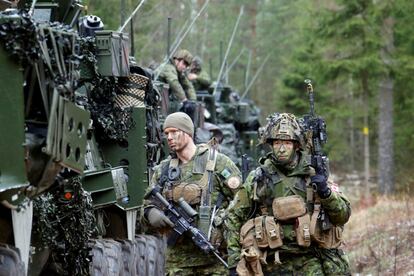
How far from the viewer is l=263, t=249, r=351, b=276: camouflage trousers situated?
8805mm

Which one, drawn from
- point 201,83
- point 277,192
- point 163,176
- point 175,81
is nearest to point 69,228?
point 163,176

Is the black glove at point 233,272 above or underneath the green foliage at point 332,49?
underneath

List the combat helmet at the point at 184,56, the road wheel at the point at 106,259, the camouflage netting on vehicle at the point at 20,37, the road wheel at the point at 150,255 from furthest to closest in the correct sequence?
1. the combat helmet at the point at 184,56
2. the road wheel at the point at 150,255
3. the road wheel at the point at 106,259
4. the camouflage netting on vehicle at the point at 20,37

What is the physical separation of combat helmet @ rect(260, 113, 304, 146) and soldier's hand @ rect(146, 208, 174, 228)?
172cm

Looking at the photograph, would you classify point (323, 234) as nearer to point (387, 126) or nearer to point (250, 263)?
point (250, 263)

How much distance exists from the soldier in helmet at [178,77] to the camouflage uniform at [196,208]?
773cm

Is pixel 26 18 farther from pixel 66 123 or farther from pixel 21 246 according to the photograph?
pixel 21 246

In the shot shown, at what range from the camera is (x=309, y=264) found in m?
8.80

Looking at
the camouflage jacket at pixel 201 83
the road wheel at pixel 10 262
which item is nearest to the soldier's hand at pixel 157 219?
the road wheel at pixel 10 262

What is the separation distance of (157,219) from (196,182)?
47 cm

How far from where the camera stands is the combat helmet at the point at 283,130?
8.72m

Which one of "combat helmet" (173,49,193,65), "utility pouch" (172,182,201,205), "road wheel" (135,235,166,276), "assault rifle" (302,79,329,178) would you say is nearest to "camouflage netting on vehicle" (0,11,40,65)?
"assault rifle" (302,79,329,178)

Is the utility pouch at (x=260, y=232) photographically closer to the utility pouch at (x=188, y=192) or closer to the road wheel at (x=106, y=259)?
the utility pouch at (x=188, y=192)

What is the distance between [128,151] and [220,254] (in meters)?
2.83
